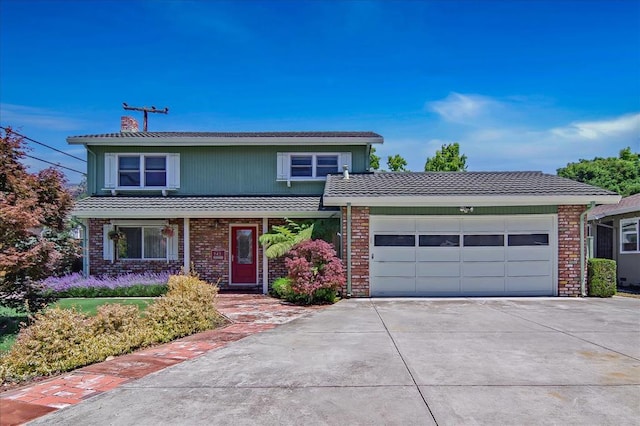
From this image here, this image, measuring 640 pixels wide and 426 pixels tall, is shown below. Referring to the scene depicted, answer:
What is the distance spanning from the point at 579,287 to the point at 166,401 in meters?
12.2

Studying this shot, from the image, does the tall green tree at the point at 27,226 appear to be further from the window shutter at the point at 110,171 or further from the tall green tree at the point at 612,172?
the tall green tree at the point at 612,172

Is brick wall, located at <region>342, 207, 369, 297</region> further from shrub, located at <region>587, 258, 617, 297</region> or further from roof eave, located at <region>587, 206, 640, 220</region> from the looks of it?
roof eave, located at <region>587, 206, 640, 220</region>

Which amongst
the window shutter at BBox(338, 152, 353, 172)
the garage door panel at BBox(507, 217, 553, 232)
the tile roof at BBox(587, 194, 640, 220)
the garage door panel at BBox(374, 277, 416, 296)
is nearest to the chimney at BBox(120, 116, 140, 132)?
Answer: the window shutter at BBox(338, 152, 353, 172)

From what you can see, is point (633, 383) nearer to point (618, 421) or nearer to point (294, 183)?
point (618, 421)

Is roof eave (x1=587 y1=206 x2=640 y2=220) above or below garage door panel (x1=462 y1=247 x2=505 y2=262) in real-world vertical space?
above

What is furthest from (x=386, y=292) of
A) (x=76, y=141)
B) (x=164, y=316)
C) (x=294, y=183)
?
(x=76, y=141)

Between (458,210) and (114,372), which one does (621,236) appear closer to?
(458,210)

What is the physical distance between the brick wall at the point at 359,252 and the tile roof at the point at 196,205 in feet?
5.70

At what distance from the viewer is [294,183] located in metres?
15.9

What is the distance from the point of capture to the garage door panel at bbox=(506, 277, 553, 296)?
12.7m

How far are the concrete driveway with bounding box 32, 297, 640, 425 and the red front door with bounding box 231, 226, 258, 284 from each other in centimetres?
648

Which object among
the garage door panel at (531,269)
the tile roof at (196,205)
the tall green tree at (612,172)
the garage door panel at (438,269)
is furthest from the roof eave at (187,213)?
the tall green tree at (612,172)

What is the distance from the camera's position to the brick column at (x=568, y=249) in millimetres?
12508

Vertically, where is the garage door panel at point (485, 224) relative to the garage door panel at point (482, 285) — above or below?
above
